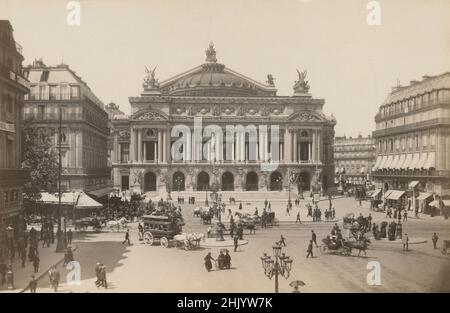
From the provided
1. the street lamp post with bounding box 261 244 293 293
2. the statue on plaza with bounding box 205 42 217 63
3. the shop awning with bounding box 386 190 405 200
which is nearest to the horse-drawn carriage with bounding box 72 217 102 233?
the statue on plaza with bounding box 205 42 217 63

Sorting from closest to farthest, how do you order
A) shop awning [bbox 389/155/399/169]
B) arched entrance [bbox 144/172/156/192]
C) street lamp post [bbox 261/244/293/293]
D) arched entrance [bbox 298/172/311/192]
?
street lamp post [bbox 261/244/293/293] → shop awning [bbox 389/155/399/169] → arched entrance [bbox 298/172/311/192] → arched entrance [bbox 144/172/156/192]

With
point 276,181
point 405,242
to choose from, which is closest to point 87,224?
point 405,242

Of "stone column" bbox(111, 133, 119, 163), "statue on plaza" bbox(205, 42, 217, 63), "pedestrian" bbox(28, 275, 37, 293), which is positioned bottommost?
"pedestrian" bbox(28, 275, 37, 293)

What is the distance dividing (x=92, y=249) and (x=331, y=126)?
61006 mm

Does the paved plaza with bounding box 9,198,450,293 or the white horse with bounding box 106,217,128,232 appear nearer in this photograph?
the paved plaza with bounding box 9,198,450,293

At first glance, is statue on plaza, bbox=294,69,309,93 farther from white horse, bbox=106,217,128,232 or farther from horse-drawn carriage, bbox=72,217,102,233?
horse-drawn carriage, bbox=72,217,102,233

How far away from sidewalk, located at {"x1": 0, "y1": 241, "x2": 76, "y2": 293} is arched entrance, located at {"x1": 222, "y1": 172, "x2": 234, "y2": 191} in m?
50.9

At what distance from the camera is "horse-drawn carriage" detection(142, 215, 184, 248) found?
34938mm

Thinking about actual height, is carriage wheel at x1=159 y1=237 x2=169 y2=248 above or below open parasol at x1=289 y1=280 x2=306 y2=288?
above

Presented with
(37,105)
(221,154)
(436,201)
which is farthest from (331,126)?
(37,105)

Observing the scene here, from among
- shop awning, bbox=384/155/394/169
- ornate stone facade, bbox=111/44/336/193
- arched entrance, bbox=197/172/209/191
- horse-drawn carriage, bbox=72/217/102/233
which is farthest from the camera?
arched entrance, bbox=197/172/209/191

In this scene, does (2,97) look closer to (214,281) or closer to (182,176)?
(214,281)

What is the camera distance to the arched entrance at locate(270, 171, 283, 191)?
83.0 meters

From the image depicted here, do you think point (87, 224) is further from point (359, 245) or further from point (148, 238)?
point (359, 245)
